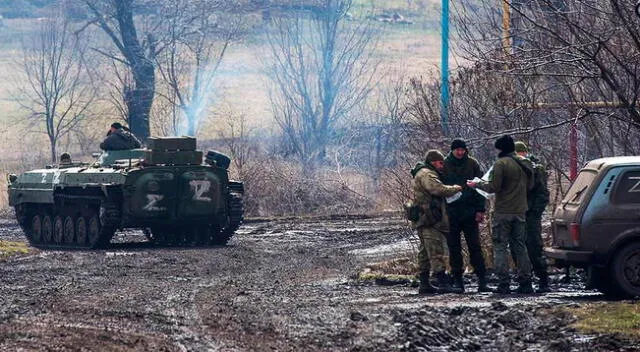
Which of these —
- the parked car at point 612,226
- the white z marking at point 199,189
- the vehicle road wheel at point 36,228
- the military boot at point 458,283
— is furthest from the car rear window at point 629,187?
the vehicle road wheel at point 36,228

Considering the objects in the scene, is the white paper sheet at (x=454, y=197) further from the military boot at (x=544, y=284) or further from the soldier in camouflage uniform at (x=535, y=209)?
the military boot at (x=544, y=284)

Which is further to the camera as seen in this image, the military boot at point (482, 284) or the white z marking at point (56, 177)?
the white z marking at point (56, 177)

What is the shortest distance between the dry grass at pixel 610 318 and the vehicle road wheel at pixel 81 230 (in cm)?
1409

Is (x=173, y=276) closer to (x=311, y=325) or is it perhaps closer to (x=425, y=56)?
(x=311, y=325)

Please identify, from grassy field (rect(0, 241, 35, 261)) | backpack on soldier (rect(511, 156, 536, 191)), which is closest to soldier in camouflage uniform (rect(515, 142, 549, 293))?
backpack on soldier (rect(511, 156, 536, 191))

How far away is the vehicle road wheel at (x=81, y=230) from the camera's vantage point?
2618 cm

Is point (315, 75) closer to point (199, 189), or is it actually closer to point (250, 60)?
point (199, 189)

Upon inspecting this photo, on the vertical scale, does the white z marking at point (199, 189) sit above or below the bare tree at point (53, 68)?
below

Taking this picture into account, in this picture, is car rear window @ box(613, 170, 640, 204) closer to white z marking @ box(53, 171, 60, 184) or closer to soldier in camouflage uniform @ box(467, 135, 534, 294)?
soldier in camouflage uniform @ box(467, 135, 534, 294)

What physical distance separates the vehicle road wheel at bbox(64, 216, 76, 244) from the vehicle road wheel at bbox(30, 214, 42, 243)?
4.39ft

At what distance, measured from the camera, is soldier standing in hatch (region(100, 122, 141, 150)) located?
88.9 ft

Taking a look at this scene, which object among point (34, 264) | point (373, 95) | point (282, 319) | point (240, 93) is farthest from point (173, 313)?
point (240, 93)

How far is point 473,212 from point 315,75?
28.4 metres

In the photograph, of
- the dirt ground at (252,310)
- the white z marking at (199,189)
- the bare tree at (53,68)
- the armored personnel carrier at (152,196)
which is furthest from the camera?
the bare tree at (53,68)
